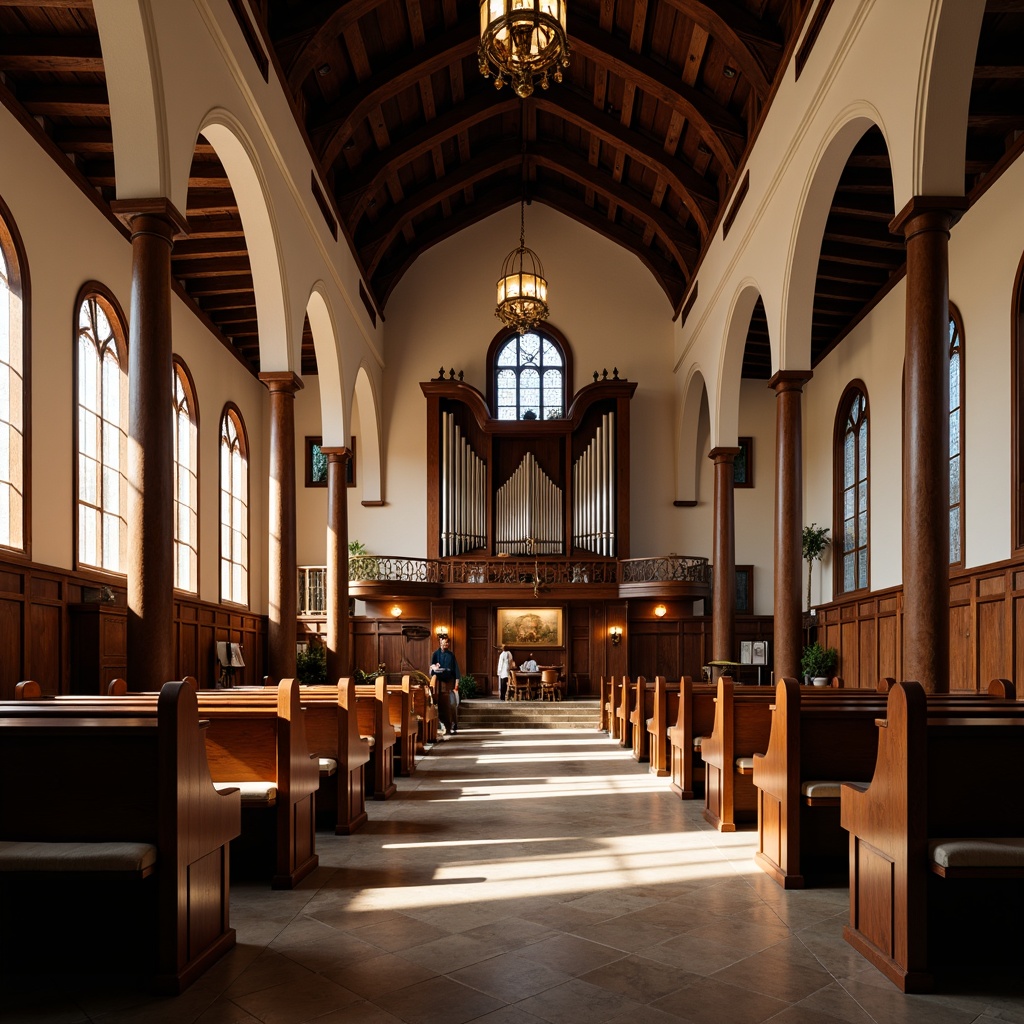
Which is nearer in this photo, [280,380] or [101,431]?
[280,380]

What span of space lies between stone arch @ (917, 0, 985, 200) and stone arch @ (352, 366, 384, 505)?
1362cm

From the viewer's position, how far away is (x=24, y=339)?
9.84m

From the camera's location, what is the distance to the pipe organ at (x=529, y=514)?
66.6ft

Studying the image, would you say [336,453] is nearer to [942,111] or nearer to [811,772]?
[942,111]

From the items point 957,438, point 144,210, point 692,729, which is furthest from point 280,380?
point 957,438

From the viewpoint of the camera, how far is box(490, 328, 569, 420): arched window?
21.3 m

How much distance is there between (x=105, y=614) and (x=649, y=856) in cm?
710

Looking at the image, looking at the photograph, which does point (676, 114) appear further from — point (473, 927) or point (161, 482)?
point (473, 927)

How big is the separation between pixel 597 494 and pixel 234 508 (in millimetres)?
7154

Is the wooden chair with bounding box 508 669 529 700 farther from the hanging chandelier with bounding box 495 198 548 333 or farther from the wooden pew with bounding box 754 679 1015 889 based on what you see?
the wooden pew with bounding box 754 679 1015 889

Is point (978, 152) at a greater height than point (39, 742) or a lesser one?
greater

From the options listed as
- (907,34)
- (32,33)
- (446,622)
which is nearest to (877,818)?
(907,34)

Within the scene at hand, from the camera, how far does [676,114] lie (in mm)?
14969

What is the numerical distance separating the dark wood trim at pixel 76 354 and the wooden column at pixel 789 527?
25.7 ft
